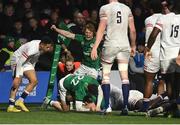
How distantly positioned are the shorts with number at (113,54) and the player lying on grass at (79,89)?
128cm

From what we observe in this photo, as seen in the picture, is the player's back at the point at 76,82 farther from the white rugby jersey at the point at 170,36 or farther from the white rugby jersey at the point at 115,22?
the white rugby jersey at the point at 170,36

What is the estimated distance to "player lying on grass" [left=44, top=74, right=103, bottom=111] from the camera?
14.4m

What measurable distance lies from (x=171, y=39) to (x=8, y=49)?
6.76 metres

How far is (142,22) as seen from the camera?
68.4 feet

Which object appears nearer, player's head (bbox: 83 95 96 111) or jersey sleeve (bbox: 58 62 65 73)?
player's head (bbox: 83 95 96 111)

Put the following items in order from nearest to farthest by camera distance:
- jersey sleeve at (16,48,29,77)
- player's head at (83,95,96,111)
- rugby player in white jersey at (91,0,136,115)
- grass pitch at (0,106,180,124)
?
1. grass pitch at (0,106,180,124)
2. rugby player in white jersey at (91,0,136,115)
3. jersey sleeve at (16,48,29,77)
4. player's head at (83,95,96,111)

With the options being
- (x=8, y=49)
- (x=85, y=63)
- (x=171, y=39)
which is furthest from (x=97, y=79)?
(x=8, y=49)

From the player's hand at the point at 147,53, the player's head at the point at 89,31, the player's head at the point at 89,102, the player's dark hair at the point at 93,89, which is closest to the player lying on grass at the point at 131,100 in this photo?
the player's head at the point at 89,102

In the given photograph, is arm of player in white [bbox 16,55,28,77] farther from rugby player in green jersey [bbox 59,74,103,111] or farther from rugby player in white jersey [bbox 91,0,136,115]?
rugby player in white jersey [bbox 91,0,136,115]

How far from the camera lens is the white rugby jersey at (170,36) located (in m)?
13.0

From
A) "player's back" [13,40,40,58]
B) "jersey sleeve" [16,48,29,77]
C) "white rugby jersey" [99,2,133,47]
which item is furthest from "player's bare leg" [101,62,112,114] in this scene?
"jersey sleeve" [16,48,29,77]

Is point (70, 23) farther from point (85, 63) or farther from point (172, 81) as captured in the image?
point (172, 81)

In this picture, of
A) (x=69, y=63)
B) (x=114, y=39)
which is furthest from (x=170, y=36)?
(x=69, y=63)

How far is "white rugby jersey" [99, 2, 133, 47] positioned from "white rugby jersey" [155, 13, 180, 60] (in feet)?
2.44
